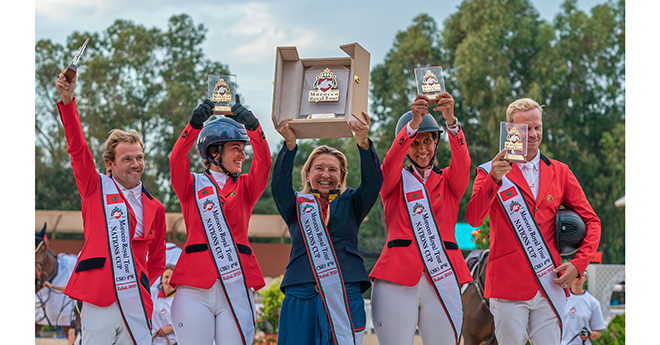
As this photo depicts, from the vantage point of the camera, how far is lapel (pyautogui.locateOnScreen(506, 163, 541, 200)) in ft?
14.6

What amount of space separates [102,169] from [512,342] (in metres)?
23.6

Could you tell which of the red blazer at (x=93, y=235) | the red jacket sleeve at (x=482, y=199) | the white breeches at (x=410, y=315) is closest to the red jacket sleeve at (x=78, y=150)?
the red blazer at (x=93, y=235)

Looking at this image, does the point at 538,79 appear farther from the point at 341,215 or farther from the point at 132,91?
the point at 341,215

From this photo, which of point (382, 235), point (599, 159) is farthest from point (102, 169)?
point (599, 159)

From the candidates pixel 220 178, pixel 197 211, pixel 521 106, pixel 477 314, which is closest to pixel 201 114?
pixel 220 178

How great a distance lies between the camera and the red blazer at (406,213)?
13.4 feet

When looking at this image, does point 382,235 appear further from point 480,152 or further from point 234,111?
point 234,111

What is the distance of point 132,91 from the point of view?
1098 inches

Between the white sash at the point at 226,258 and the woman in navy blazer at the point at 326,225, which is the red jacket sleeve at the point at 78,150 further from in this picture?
the woman in navy blazer at the point at 326,225

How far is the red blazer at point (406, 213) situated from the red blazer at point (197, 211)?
33.0 inches

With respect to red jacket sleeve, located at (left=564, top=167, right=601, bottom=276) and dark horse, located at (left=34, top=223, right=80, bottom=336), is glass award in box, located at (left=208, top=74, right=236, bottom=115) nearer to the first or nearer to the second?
red jacket sleeve, located at (left=564, top=167, right=601, bottom=276)

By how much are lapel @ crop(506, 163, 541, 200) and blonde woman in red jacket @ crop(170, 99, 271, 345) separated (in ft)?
5.65

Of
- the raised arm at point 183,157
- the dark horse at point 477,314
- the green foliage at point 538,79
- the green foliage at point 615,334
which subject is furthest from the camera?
the green foliage at point 538,79

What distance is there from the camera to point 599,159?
26.1 meters
